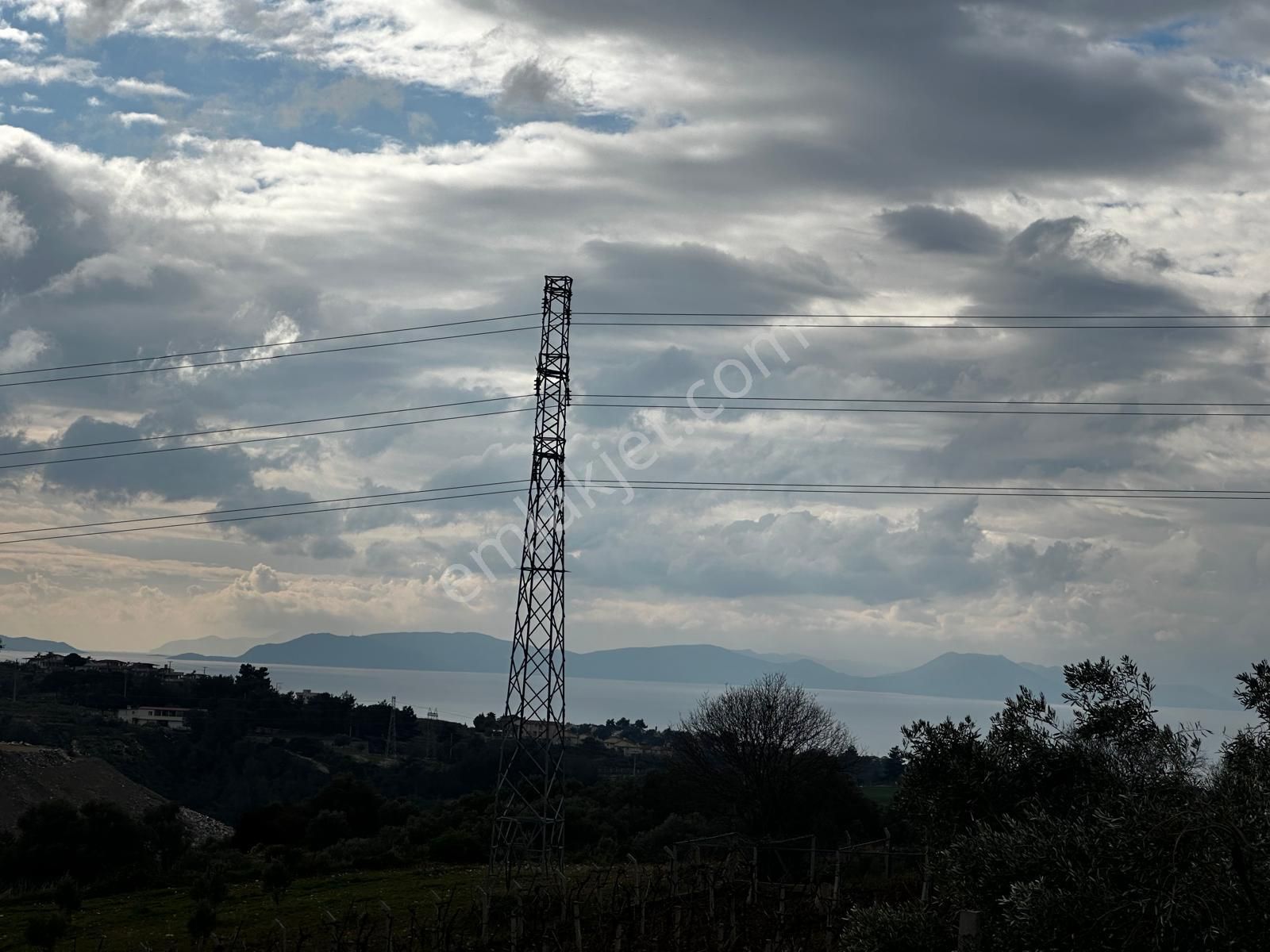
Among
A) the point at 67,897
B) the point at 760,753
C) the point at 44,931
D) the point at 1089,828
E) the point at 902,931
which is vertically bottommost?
the point at 67,897

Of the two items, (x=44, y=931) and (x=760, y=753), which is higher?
(x=760, y=753)

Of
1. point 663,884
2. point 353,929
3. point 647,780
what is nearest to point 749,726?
point 647,780

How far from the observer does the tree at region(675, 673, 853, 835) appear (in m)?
53.5

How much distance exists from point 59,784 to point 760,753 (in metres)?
51.0

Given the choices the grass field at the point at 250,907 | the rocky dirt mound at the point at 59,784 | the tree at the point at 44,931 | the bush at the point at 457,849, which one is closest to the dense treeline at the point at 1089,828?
the grass field at the point at 250,907

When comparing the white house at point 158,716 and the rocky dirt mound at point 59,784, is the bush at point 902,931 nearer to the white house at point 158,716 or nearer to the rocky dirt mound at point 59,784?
the rocky dirt mound at point 59,784

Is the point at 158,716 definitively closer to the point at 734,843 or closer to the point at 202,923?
the point at 734,843

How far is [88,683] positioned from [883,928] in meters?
149

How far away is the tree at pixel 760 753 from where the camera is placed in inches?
2108

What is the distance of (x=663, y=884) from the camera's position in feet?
103

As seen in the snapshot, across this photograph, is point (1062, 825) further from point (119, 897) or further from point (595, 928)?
point (119, 897)

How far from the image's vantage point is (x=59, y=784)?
3157 inches

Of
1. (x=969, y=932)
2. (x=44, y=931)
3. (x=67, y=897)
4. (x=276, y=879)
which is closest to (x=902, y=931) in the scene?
(x=969, y=932)

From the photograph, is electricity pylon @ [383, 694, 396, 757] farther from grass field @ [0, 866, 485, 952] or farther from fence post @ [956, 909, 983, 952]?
fence post @ [956, 909, 983, 952]
